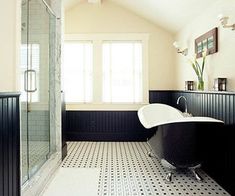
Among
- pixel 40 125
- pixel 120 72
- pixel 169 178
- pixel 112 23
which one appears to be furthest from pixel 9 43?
pixel 112 23

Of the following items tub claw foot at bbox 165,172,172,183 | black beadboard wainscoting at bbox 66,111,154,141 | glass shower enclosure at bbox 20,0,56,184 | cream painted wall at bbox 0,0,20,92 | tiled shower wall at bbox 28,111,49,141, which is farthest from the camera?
black beadboard wainscoting at bbox 66,111,154,141

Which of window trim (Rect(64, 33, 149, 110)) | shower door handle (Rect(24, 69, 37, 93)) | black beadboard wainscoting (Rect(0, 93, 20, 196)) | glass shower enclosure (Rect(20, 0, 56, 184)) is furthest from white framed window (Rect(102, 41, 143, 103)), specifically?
black beadboard wainscoting (Rect(0, 93, 20, 196))

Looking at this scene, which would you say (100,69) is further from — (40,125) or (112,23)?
(40,125)

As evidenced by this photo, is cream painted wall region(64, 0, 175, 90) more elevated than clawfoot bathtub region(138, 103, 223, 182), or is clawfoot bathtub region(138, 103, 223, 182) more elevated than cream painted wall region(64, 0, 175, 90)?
cream painted wall region(64, 0, 175, 90)

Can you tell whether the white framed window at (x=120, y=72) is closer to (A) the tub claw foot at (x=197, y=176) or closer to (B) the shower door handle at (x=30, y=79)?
(B) the shower door handle at (x=30, y=79)

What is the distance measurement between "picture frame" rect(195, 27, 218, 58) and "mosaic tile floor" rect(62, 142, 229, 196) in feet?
5.35

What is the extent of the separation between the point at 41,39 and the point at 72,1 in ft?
4.98

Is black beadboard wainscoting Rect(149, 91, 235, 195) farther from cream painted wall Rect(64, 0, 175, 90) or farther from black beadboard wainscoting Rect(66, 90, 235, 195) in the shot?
cream painted wall Rect(64, 0, 175, 90)

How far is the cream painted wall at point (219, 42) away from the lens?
266 cm

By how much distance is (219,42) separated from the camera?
2.95 meters

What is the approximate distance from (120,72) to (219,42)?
253cm

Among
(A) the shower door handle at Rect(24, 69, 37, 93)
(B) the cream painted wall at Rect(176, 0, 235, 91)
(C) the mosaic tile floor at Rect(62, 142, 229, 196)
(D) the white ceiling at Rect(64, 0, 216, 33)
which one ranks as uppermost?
(D) the white ceiling at Rect(64, 0, 216, 33)

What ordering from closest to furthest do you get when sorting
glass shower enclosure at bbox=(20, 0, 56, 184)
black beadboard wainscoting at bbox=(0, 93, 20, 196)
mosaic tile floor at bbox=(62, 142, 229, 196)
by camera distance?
black beadboard wainscoting at bbox=(0, 93, 20, 196) < mosaic tile floor at bbox=(62, 142, 229, 196) < glass shower enclosure at bbox=(20, 0, 56, 184)

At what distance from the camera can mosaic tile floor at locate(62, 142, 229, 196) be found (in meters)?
2.61
